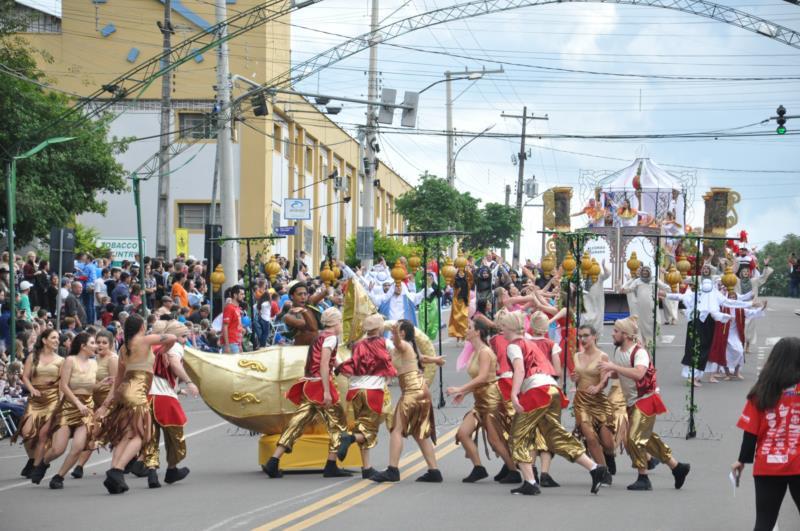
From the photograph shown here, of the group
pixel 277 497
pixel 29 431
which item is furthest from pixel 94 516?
pixel 29 431

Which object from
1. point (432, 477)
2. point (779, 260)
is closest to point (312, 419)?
point (432, 477)

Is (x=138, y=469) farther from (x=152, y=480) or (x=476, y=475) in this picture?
(x=476, y=475)

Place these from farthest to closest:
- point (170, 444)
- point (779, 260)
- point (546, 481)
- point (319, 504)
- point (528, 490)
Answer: point (779, 260)
point (170, 444)
point (546, 481)
point (528, 490)
point (319, 504)

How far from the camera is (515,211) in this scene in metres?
73.5

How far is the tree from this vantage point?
98.0 ft

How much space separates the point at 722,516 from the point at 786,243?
81.3 meters

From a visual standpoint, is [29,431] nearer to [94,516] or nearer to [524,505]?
[94,516]

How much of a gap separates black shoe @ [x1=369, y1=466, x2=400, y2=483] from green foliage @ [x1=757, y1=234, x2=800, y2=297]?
2505 inches

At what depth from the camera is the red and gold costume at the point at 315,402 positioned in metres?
12.8

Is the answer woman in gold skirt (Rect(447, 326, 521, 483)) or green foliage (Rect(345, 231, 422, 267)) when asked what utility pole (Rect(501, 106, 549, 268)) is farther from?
woman in gold skirt (Rect(447, 326, 521, 483))

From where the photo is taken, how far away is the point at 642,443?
12188 mm

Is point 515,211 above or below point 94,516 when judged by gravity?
above

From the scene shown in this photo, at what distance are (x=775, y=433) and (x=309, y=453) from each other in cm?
614

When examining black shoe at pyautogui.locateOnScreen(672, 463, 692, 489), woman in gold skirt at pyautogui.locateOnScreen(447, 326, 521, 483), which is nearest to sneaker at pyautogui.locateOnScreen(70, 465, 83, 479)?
woman in gold skirt at pyautogui.locateOnScreen(447, 326, 521, 483)
